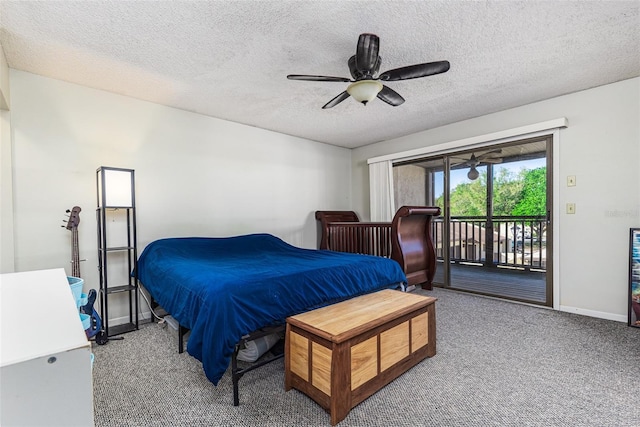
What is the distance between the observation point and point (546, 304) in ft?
10.8

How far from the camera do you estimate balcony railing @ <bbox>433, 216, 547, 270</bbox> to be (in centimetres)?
450

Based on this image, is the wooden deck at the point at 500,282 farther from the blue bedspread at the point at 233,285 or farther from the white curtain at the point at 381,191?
the blue bedspread at the point at 233,285

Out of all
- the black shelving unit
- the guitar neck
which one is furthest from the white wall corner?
the guitar neck

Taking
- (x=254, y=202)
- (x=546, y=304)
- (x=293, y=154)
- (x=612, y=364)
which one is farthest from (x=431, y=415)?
(x=293, y=154)

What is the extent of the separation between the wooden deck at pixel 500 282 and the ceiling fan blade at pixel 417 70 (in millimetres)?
2919

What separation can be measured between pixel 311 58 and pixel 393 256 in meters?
2.31

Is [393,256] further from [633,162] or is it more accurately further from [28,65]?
[28,65]

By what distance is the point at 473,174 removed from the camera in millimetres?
4246

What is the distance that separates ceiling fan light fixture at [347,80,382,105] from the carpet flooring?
1955mm

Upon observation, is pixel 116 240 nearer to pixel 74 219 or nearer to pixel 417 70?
pixel 74 219

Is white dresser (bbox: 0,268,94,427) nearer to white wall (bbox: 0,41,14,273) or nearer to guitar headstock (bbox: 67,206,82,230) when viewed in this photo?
guitar headstock (bbox: 67,206,82,230)

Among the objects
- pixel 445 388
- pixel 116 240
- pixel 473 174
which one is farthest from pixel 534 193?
pixel 116 240

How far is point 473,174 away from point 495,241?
1542 mm

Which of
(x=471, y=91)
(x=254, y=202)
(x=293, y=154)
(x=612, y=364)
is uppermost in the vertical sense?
(x=471, y=91)
